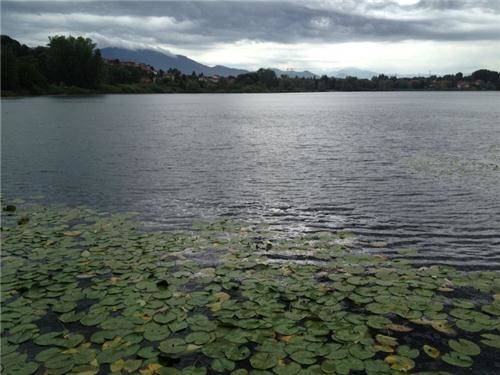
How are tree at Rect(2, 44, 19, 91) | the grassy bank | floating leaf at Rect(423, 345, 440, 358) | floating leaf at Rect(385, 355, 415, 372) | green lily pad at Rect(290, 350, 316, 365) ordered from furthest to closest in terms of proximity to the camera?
tree at Rect(2, 44, 19, 91) < floating leaf at Rect(423, 345, 440, 358) < the grassy bank < green lily pad at Rect(290, 350, 316, 365) < floating leaf at Rect(385, 355, 415, 372)

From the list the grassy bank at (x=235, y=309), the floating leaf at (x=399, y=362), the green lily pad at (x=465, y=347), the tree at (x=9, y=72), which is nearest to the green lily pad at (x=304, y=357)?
the grassy bank at (x=235, y=309)

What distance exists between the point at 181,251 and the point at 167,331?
4.77 metres

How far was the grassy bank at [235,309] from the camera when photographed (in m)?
7.68

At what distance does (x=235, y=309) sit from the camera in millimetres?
9492

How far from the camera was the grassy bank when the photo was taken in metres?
7.68

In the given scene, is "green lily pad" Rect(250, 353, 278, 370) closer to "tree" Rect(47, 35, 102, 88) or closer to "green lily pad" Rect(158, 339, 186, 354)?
"green lily pad" Rect(158, 339, 186, 354)

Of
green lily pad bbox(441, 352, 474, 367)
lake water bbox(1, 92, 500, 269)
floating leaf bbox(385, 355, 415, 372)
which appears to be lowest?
lake water bbox(1, 92, 500, 269)

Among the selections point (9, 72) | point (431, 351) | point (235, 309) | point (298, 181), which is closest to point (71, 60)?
→ point (9, 72)

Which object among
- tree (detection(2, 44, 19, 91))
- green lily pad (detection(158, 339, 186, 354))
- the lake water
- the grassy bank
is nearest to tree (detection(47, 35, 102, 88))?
tree (detection(2, 44, 19, 91))

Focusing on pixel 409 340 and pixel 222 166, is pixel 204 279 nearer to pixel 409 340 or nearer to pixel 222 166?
pixel 409 340

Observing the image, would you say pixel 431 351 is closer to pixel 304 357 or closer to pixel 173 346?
pixel 304 357

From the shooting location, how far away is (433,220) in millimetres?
16438

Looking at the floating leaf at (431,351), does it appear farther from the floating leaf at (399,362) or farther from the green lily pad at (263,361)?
the green lily pad at (263,361)

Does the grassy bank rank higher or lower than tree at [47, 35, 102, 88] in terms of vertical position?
lower
